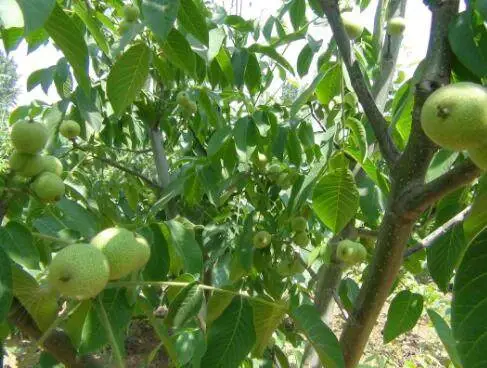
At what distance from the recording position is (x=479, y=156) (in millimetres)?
750

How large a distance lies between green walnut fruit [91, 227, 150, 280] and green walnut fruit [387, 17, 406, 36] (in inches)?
50.3

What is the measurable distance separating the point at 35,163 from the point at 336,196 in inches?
31.5

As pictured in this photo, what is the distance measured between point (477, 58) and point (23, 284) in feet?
3.02

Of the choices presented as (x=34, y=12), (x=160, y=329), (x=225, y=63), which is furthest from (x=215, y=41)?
(x=160, y=329)

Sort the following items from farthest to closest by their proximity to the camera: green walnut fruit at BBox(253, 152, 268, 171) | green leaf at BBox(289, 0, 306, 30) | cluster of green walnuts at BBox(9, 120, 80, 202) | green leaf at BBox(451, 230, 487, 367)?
green walnut fruit at BBox(253, 152, 268, 171) < green leaf at BBox(289, 0, 306, 30) < cluster of green walnuts at BBox(9, 120, 80, 202) < green leaf at BBox(451, 230, 487, 367)

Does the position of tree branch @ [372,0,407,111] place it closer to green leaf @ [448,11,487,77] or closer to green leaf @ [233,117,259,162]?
green leaf @ [233,117,259,162]

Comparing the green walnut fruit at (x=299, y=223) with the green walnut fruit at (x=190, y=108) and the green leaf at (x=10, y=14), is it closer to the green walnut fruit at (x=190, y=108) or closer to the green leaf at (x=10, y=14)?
the green walnut fruit at (x=190, y=108)

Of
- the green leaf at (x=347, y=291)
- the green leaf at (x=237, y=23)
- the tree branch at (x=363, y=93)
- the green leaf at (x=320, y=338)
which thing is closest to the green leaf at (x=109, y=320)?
the green leaf at (x=320, y=338)

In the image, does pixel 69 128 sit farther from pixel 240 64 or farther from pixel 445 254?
pixel 445 254

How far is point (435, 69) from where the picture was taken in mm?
886

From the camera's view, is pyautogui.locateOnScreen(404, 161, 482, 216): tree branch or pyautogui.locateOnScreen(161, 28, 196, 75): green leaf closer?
pyautogui.locateOnScreen(404, 161, 482, 216): tree branch

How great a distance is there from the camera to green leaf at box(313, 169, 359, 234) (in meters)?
1.20

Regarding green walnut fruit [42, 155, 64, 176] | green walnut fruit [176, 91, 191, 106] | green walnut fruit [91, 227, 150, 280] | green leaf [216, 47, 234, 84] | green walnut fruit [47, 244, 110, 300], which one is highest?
green walnut fruit [176, 91, 191, 106]

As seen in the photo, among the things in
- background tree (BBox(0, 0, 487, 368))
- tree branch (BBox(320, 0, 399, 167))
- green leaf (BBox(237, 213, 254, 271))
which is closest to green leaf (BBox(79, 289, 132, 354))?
background tree (BBox(0, 0, 487, 368))
